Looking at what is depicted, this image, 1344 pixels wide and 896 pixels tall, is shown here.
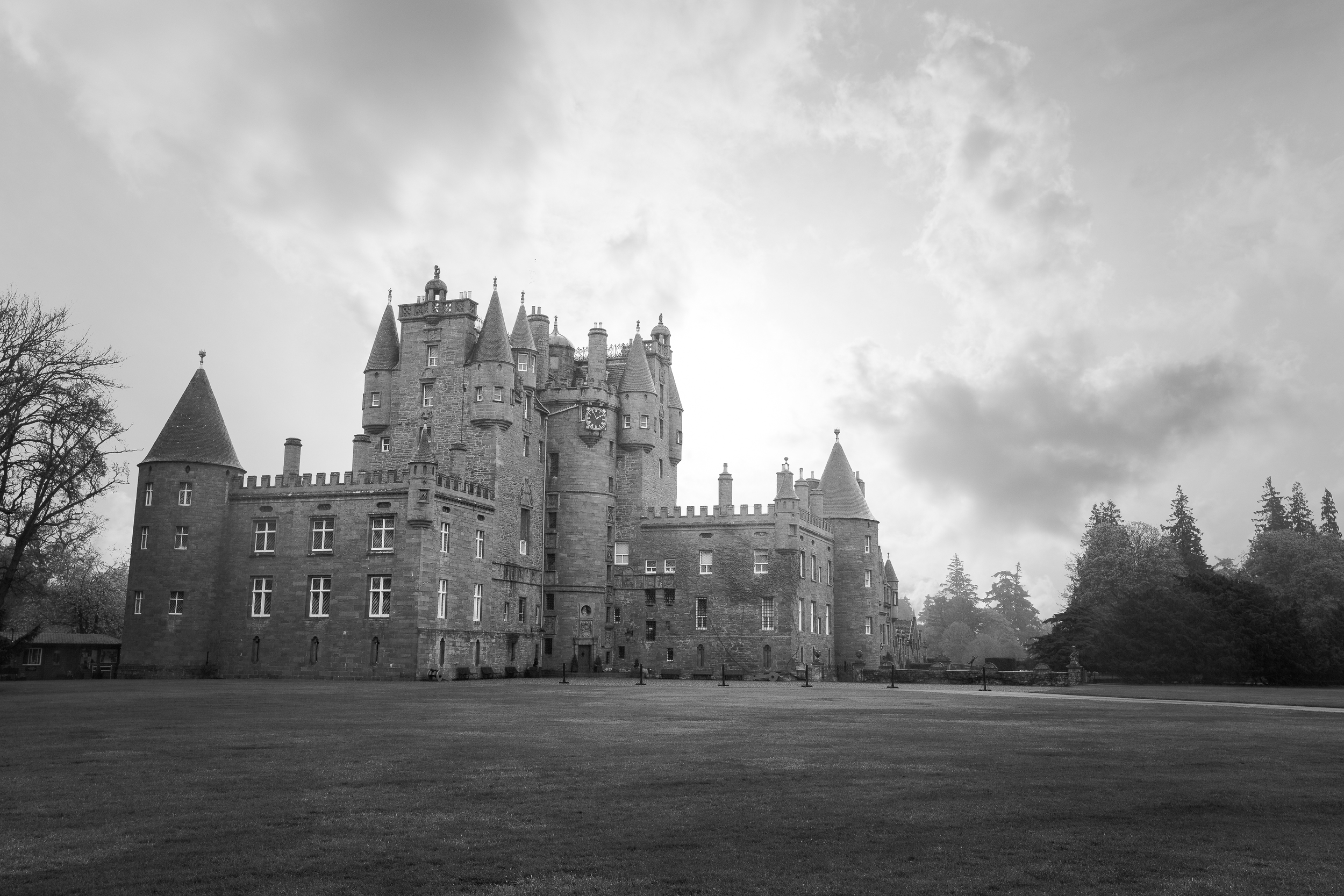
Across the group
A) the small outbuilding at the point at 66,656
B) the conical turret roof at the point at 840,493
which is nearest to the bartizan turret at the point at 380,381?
the small outbuilding at the point at 66,656

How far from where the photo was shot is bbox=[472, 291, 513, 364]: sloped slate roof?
62969mm

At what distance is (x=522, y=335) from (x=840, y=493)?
25861 mm

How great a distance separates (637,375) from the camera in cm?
7281

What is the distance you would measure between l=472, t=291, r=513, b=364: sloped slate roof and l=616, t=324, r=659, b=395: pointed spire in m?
10.3

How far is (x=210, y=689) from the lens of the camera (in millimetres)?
40688

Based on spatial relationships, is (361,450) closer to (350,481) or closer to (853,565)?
(350,481)

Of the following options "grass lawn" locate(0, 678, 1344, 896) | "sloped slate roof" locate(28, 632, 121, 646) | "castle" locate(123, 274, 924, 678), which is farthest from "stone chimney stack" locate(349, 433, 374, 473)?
"grass lawn" locate(0, 678, 1344, 896)

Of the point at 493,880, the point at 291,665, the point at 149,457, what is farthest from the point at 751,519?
the point at 493,880

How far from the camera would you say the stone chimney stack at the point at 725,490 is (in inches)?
2808

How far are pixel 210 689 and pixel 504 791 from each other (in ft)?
102

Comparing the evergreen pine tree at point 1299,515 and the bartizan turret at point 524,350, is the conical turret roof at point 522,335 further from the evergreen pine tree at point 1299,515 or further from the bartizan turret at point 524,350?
the evergreen pine tree at point 1299,515

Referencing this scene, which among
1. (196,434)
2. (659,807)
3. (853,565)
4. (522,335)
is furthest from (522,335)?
(659,807)

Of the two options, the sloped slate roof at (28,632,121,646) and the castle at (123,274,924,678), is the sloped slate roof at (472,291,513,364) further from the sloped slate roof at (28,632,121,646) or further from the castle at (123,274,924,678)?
the sloped slate roof at (28,632,121,646)

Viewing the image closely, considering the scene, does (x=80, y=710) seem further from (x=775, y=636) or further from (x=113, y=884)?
(x=775, y=636)
